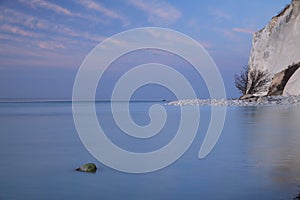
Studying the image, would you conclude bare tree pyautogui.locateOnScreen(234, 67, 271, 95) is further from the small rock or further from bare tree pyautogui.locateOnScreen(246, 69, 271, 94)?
the small rock

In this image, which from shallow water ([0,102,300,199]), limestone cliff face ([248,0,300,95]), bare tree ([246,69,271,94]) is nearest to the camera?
shallow water ([0,102,300,199])

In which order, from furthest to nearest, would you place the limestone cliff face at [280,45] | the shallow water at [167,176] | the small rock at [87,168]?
the limestone cliff face at [280,45] → the small rock at [87,168] → the shallow water at [167,176]

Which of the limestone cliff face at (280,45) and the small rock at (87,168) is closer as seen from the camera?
the small rock at (87,168)

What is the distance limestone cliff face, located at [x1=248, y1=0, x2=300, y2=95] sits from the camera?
26.5 metres

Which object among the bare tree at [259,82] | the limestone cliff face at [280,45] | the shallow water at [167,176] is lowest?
the shallow water at [167,176]

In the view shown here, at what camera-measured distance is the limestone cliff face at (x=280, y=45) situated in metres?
26.5

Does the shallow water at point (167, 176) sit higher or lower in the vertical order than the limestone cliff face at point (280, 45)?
lower

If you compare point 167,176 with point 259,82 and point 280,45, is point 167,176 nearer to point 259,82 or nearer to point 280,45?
point 259,82

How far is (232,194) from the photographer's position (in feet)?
7.15

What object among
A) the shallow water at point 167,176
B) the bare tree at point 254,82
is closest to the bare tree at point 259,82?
the bare tree at point 254,82

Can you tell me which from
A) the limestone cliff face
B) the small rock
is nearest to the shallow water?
the small rock

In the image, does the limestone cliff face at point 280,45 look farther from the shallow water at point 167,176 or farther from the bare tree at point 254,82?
the shallow water at point 167,176

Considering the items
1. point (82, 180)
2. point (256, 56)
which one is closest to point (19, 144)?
point (82, 180)

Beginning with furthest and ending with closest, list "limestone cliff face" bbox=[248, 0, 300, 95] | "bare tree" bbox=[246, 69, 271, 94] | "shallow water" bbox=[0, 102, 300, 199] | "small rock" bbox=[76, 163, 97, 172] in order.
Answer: "bare tree" bbox=[246, 69, 271, 94]
"limestone cliff face" bbox=[248, 0, 300, 95]
"small rock" bbox=[76, 163, 97, 172]
"shallow water" bbox=[0, 102, 300, 199]
